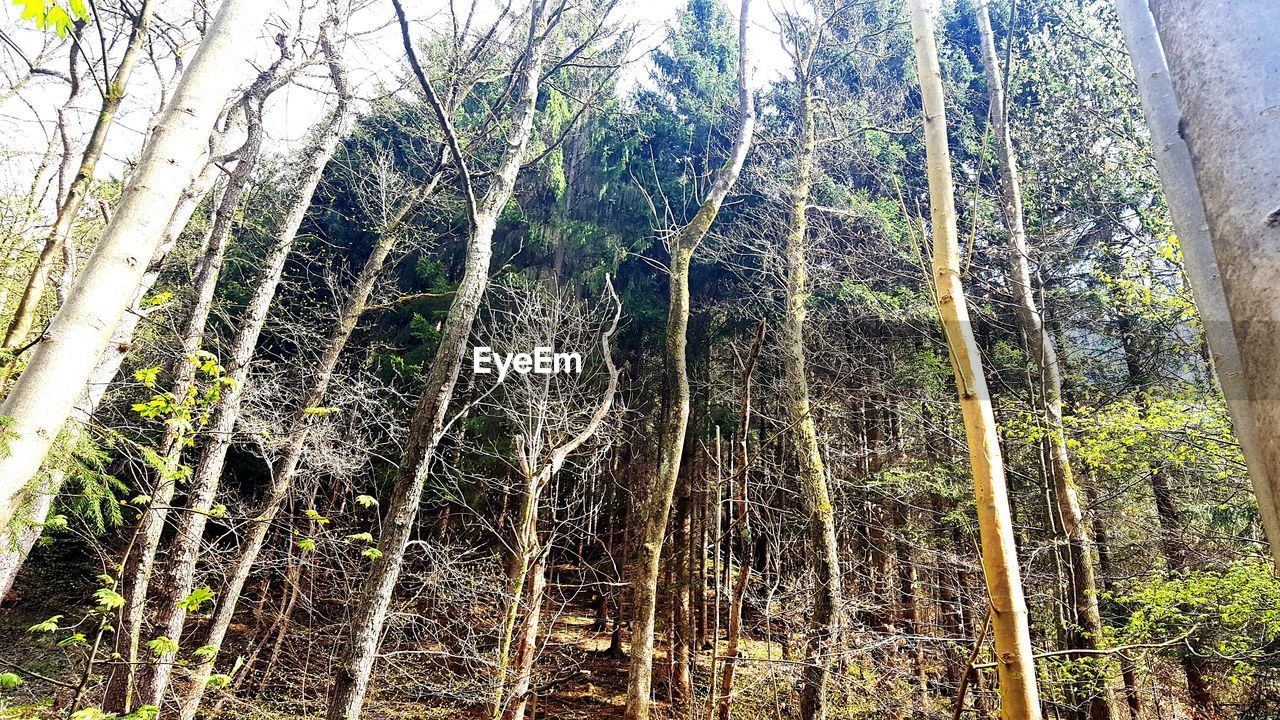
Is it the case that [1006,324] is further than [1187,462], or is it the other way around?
[1006,324]

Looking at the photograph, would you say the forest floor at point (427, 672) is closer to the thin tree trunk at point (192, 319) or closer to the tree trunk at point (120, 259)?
the thin tree trunk at point (192, 319)

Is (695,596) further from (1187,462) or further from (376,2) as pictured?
(376,2)

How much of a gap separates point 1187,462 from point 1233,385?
672 centimetres

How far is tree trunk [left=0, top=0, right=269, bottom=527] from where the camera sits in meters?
1.08

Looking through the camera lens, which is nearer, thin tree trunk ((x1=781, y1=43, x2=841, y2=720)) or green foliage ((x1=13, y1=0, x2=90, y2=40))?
green foliage ((x1=13, y1=0, x2=90, y2=40))

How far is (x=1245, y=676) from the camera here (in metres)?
4.88

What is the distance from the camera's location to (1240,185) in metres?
0.60

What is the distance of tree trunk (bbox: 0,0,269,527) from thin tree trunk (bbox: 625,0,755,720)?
139 inches

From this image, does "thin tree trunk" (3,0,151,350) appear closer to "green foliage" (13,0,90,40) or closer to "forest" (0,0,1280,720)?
"forest" (0,0,1280,720)

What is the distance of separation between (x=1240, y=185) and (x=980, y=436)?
38.1 inches

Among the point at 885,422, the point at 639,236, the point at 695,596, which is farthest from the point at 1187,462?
the point at 639,236

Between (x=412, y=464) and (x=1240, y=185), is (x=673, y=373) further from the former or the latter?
(x=1240, y=185)

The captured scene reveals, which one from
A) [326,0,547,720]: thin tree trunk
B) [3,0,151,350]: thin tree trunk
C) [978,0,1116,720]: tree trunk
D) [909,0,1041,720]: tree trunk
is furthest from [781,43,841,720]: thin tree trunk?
[3,0,151,350]: thin tree trunk

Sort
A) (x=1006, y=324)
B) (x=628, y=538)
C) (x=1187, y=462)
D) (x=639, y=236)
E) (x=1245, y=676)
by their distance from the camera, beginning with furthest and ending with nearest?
(x=639, y=236), (x=628, y=538), (x=1006, y=324), (x=1187, y=462), (x=1245, y=676)
